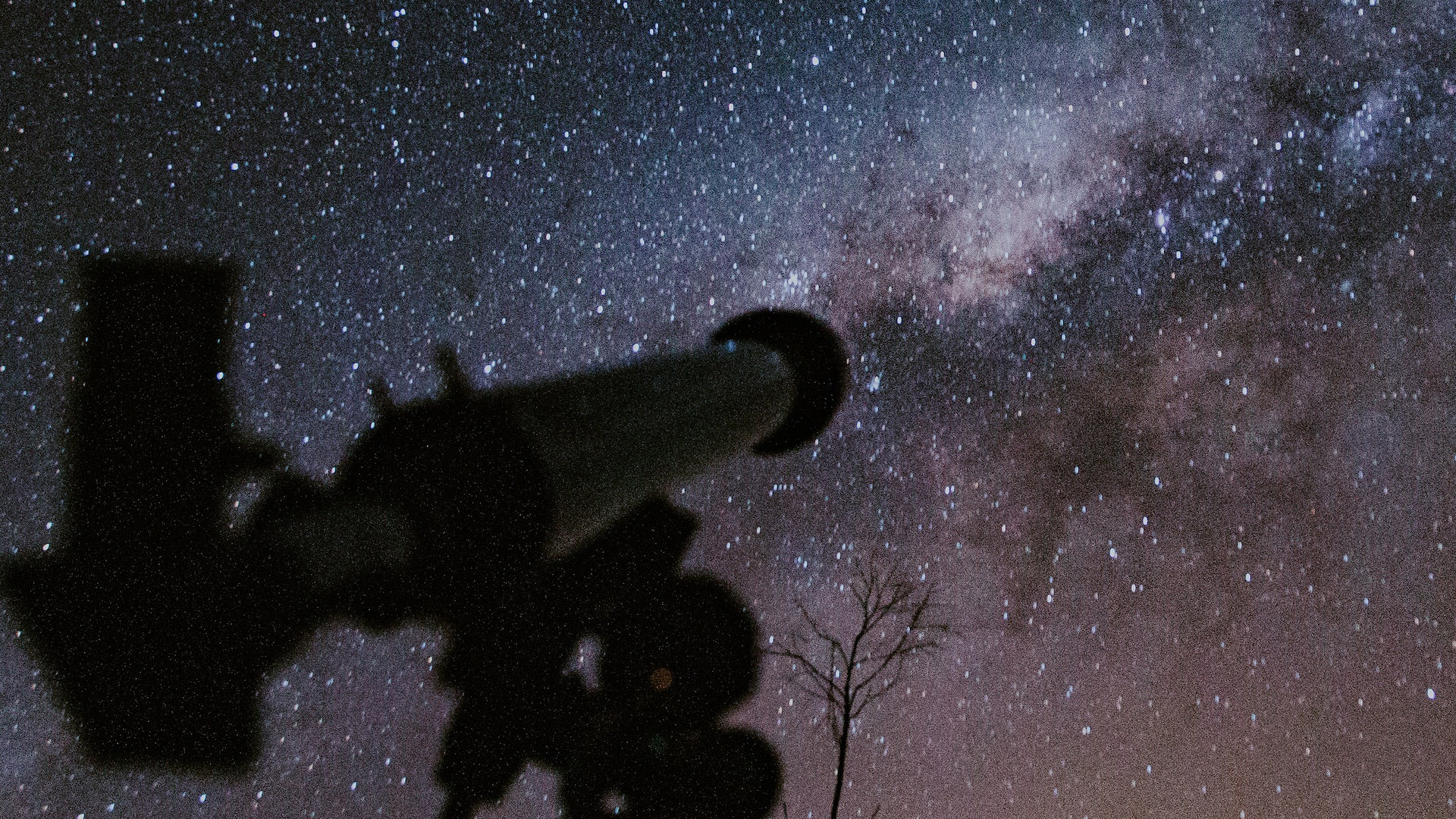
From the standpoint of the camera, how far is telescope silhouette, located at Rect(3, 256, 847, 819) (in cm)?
196

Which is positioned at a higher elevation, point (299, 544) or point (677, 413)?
point (677, 413)

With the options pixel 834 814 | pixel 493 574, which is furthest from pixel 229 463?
pixel 834 814

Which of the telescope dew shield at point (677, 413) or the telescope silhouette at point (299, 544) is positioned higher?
the telescope dew shield at point (677, 413)

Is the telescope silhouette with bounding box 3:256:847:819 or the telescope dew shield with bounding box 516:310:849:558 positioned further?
the telescope dew shield with bounding box 516:310:849:558

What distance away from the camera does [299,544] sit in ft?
6.46

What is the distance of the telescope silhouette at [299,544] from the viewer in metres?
1.96

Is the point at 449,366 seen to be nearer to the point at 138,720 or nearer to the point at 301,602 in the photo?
the point at 301,602

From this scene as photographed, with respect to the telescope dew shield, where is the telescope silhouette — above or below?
below

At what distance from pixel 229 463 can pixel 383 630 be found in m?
0.59

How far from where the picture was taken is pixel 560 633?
324cm

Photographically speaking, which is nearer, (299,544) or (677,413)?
(299,544)

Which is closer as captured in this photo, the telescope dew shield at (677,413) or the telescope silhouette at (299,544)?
the telescope silhouette at (299,544)

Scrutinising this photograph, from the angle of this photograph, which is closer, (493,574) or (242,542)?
(242,542)

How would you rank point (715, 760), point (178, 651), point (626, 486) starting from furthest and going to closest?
point (715, 760) < point (626, 486) < point (178, 651)
